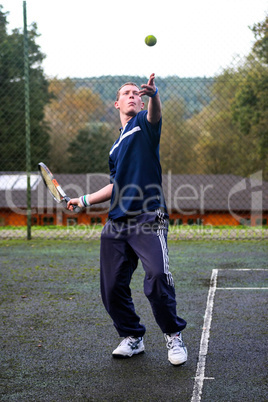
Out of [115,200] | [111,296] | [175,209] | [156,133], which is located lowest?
[175,209]

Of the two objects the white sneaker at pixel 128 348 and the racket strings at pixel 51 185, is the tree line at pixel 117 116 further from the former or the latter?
the white sneaker at pixel 128 348

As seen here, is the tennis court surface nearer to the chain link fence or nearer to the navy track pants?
the navy track pants

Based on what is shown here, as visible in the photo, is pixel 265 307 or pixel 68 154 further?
pixel 68 154

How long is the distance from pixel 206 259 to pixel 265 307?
2.93m

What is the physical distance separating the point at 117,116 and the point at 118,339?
19698 millimetres

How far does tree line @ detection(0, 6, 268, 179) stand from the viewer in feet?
38.4

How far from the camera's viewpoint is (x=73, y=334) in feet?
14.9

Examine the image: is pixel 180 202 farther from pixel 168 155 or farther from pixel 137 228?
pixel 137 228

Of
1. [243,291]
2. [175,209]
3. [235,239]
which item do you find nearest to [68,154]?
[175,209]

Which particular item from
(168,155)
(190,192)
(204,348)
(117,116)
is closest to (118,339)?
(204,348)

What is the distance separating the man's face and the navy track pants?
735 millimetres

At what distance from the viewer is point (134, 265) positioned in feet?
13.2

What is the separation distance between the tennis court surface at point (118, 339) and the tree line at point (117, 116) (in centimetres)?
522

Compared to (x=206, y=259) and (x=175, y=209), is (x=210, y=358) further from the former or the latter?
(x=175, y=209)
